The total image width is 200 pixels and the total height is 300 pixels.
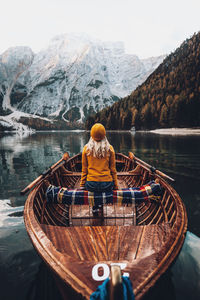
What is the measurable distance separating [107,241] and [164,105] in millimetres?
78287

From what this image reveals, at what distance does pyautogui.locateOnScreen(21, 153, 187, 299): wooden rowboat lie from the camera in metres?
1.86

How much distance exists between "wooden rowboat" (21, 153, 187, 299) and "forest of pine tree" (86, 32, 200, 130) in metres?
71.2

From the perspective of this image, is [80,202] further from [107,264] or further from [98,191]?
[107,264]

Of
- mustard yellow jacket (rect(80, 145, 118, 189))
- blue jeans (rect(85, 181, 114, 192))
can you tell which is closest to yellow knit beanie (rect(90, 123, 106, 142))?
mustard yellow jacket (rect(80, 145, 118, 189))

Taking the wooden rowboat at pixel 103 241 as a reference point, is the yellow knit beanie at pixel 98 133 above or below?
above

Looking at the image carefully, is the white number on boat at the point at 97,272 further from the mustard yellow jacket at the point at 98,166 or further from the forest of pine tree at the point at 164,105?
the forest of pine tree at the point at 164,105

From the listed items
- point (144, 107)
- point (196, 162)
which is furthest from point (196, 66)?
point (196, 162)

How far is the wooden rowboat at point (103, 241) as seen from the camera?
186 centimetres

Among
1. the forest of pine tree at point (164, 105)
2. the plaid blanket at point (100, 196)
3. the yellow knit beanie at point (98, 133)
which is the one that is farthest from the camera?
the forest of pine tree at point (164, 105)

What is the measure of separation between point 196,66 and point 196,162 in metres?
96.0

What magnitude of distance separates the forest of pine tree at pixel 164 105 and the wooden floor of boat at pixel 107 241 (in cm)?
7352

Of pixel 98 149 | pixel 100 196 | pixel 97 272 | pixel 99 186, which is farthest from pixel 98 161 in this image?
pixel 97 272

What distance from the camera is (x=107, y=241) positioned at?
10.3ft

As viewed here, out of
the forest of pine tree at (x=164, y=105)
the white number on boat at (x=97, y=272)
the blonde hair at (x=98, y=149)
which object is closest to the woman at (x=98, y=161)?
the blonde hair at (x=98, y=149)
